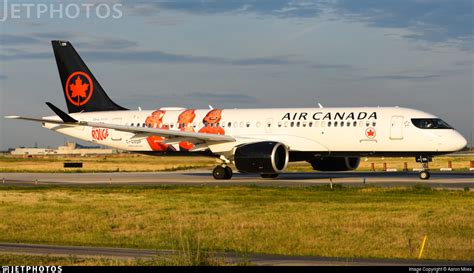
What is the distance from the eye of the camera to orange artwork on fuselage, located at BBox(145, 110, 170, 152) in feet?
180

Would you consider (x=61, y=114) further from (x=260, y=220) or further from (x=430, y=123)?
(x=260, y=220)

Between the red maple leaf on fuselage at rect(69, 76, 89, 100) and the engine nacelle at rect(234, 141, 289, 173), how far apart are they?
51.8 ft

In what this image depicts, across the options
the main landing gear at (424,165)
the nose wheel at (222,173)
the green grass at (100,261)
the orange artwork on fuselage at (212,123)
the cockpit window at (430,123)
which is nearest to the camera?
the green grass at (100,261)

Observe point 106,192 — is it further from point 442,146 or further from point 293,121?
point 442,146

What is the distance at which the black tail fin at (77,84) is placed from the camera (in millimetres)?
59969

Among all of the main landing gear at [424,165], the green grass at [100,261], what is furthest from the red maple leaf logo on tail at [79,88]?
the green grass at [100,261]

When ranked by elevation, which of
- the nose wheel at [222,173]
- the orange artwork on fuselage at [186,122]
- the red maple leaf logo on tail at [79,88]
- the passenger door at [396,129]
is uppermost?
the red maple leaf logo on tail at [79,88]

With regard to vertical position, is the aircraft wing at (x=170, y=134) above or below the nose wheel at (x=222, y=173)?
above

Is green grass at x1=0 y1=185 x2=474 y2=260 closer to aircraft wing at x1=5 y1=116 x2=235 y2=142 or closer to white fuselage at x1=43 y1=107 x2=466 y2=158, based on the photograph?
white fuselage at x1=43 y1=107 x2=466 y2=158


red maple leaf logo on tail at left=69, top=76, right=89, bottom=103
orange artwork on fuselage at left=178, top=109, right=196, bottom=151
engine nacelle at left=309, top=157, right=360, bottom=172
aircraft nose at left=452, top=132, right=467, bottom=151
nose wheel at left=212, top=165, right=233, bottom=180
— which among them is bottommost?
nose wheel at left=212, top=165, right=233, bottom=180

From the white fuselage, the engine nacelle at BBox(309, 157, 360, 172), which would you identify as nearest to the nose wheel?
the white fuselage

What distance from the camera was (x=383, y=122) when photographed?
157ft

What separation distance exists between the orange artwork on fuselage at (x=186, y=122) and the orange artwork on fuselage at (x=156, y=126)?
3.60 feet

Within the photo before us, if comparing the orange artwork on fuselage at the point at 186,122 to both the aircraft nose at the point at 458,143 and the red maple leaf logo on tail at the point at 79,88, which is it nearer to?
the red maple leaf logo on tail at the point at 79,88
